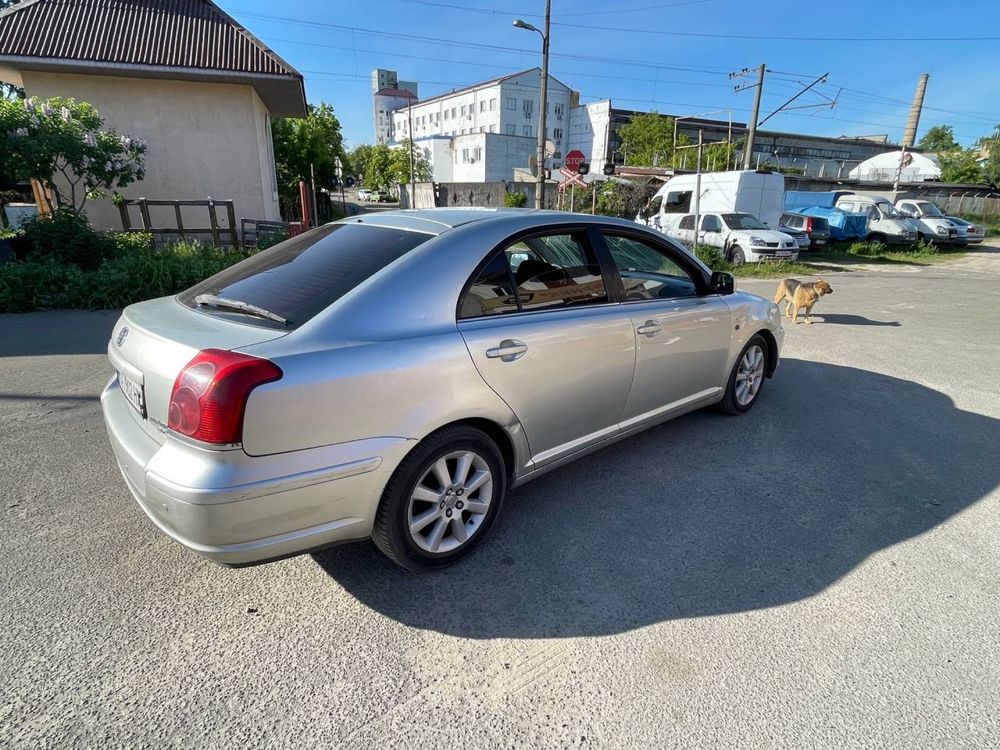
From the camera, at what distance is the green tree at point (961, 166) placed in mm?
49219

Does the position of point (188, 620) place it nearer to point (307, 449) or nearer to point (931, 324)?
point (307, 449)

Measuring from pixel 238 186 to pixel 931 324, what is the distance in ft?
48.7

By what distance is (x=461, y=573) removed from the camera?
2607 mm

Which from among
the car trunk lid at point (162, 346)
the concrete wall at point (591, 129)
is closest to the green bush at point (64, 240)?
the car trunk lid at point (162, 346)

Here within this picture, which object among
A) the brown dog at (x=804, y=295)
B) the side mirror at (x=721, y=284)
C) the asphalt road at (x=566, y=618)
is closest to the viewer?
the asphalt road at (x=566, y=618)

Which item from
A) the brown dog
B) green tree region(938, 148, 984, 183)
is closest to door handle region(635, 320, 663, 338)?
the brown dog

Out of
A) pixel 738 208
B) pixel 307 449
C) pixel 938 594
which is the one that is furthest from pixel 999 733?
pixel 738 208

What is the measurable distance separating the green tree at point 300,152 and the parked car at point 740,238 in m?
21.6

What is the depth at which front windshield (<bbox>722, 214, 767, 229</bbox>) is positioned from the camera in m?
15.9

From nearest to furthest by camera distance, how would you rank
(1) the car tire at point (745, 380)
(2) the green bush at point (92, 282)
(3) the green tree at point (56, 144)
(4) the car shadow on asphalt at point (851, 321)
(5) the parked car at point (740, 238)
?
(1) the car tire at point (745, 380) < (2) the green bush at point (92, 282) < (4) the car shadow on asphalt at point (851, 321) < (3) the green tree at point (56, 144) < (5) the parked car at point (740, 238)

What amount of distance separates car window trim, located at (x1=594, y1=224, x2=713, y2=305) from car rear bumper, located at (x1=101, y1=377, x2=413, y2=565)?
1693 millimetres

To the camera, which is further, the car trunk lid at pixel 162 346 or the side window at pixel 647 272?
the side window at pixel 647 272

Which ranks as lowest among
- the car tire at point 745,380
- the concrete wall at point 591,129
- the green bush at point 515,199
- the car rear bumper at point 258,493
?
the car tire at point 745,380

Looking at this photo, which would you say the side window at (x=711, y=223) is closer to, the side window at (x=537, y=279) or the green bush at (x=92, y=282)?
the green bush at (x=92, y=282)
